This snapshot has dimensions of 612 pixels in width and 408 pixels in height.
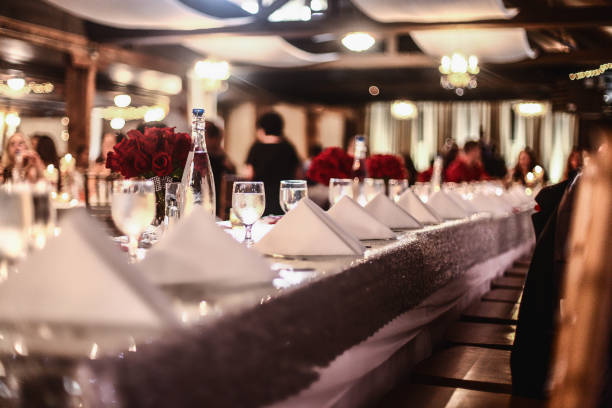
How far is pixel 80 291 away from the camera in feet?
2.75

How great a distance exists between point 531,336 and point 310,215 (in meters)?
0.66

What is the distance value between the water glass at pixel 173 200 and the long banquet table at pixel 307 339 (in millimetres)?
A: 386

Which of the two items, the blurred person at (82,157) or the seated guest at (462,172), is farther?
the blurred person at (82,157)

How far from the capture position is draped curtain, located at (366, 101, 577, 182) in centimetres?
1319

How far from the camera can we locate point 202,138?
1821 millimetres

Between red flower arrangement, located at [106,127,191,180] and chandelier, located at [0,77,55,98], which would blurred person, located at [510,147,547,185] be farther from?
chandelier, located at [0,77,55,98]

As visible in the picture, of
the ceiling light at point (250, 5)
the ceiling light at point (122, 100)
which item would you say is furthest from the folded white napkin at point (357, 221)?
the ceiling light at point (122, 100)

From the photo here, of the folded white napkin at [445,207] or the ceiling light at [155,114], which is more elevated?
the ceiling light at [155,114]

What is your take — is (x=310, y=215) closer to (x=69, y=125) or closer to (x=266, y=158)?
(x=266, y=158)

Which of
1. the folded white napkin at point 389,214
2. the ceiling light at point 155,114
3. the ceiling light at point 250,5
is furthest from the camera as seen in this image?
the ceiling light at point 155,114

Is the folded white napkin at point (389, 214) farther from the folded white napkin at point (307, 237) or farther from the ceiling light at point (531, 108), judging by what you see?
the ceiling light at point (531, 108)

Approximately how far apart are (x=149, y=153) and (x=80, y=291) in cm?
105

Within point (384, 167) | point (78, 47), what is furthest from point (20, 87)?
point (384, 167)

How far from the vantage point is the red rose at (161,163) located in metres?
1.85
